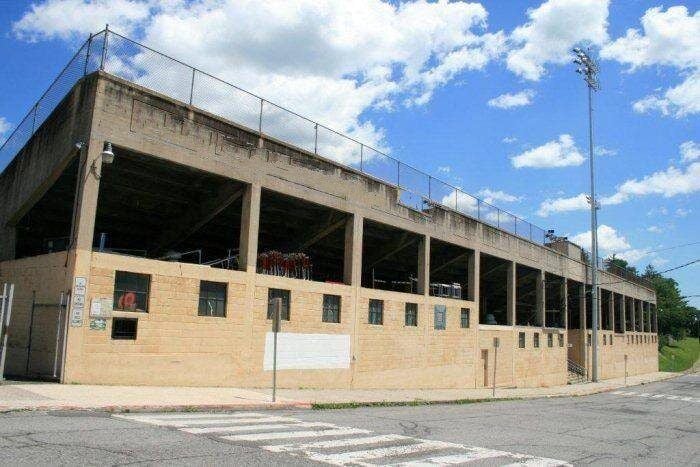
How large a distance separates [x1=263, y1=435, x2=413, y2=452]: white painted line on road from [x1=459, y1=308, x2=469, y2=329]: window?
63.6 feet

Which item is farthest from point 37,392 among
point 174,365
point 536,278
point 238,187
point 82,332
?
point 536,278

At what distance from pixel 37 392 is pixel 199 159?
8.03 metres

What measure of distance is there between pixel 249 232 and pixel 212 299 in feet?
8.18

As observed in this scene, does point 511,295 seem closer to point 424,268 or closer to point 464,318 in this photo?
point 464,318

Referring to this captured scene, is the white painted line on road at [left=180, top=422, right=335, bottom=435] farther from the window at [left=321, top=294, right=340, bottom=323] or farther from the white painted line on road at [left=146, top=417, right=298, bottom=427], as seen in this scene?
the window at [left=321, top=294, right=340, bottom=323]

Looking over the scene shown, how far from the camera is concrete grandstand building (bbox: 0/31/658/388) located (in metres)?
15.4

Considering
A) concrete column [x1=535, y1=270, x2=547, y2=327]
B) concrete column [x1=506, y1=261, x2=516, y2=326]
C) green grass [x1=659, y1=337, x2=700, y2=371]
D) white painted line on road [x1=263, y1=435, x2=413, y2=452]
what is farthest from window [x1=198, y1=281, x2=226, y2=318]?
green grass [x1=659, y1=337, x2=700, y2=371]

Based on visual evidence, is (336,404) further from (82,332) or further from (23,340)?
(23,340)

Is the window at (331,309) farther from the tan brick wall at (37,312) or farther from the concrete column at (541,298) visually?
the concrete column at (541,298)

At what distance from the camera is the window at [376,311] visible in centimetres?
2336

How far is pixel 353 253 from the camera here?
22781 millimetres

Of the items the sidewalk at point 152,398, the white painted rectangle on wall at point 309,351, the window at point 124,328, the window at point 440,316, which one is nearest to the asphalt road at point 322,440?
the sidewalk at point 152,398

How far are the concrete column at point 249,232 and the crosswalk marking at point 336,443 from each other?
752 cm

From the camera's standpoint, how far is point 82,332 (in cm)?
1461
